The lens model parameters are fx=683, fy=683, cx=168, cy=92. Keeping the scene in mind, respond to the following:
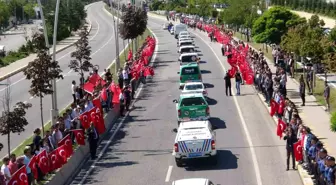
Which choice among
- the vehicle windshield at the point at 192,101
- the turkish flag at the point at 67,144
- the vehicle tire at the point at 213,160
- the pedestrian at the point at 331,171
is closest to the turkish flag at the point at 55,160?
the turkish flag at the point at 67,144

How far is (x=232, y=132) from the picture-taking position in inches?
1128

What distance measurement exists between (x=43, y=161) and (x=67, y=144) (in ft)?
7.55

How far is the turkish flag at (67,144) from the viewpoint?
2311 cm

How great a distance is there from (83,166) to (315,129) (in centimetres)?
957

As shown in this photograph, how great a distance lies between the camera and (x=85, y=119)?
2736 cm

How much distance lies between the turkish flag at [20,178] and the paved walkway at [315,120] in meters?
7.93

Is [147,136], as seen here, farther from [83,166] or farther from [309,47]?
[309,47]

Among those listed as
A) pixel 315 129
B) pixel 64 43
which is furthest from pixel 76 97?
pixel 64 43

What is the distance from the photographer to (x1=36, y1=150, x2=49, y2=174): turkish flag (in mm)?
20942

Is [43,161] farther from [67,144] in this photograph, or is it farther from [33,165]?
[67,144]

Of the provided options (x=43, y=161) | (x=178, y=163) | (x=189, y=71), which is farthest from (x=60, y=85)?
(x=43, y=161)

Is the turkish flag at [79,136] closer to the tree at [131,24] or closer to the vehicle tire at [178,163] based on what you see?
the vehicle tire at [178,163]

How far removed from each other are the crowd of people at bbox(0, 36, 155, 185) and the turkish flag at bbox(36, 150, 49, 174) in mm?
31

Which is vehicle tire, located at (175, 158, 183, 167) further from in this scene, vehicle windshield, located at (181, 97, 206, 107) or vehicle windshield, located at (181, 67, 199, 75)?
vehicle windshield, located at (181, 67, 199, 75)
